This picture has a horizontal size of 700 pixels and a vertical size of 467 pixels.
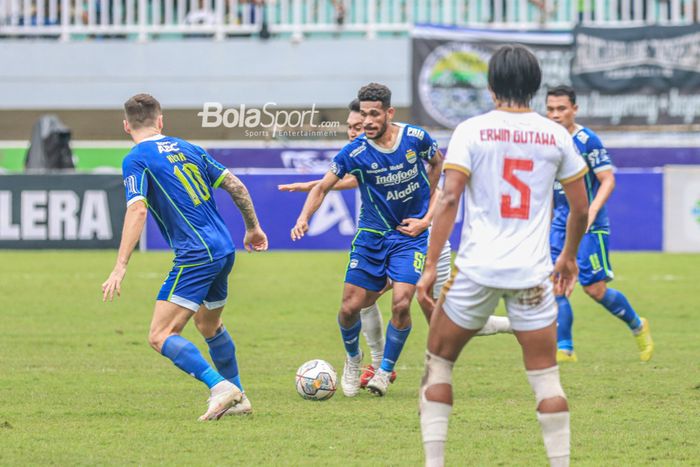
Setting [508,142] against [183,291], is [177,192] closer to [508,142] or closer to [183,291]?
[183,291]

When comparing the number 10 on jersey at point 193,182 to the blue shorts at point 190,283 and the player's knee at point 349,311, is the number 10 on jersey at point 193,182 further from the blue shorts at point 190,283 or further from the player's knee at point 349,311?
the player's knee at point 349,311

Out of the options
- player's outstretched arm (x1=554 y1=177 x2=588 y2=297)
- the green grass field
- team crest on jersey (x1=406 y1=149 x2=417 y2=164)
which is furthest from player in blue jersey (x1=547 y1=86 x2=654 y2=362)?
player's outstretched arm (x1=554 y1=177 x2=588 y2=297)

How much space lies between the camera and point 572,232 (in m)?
5.80

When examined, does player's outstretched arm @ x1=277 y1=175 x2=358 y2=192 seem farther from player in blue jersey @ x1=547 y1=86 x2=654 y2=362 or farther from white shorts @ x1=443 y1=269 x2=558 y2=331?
white shorts @ x1=443 y1=269 x2=558 y2=331

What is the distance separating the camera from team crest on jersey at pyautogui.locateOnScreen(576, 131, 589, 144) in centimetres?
1029

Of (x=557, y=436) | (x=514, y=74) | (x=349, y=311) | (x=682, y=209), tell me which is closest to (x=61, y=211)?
(x=682, y=209)

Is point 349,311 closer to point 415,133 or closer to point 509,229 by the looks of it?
point 415,133

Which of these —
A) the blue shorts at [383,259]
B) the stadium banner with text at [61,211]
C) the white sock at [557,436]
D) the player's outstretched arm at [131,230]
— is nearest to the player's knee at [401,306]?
the blue shorts at [383,259]

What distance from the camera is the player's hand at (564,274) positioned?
589 cm

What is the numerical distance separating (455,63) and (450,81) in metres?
0.40

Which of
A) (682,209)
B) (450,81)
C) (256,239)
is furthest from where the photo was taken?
(450,81)

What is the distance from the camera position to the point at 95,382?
31.1ft

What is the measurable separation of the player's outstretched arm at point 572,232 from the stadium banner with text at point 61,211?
16.8 m

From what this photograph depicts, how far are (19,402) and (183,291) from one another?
5.34 feet
